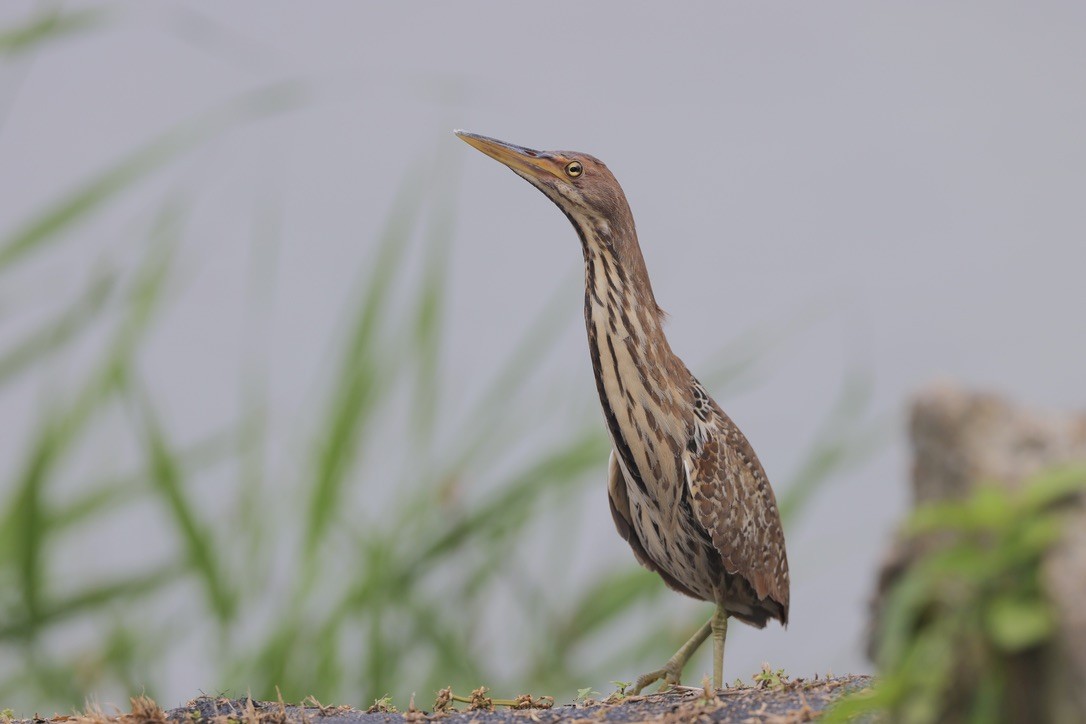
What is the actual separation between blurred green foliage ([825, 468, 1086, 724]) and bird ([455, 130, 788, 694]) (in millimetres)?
2311

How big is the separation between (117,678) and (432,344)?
2473mm

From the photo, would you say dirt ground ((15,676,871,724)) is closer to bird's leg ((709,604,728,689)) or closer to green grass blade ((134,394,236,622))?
bird's leg ((709,604,728,689))

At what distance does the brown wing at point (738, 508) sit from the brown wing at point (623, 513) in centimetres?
40

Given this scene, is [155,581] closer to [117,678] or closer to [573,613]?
[117,678]

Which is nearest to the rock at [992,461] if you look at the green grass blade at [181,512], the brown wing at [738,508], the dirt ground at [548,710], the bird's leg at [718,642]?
the dirt ground at [548,710]

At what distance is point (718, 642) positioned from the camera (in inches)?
175

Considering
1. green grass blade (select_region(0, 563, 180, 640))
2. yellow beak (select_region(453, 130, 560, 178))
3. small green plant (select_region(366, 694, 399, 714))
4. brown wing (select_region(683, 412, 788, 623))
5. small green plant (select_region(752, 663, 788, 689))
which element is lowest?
small green plant (select_region(752, 663, 788, 689))

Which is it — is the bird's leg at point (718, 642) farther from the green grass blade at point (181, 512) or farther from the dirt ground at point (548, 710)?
the green grass blade at point (181, 512)

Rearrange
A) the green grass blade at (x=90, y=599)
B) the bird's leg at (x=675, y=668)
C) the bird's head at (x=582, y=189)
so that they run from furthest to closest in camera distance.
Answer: the green grass blade at (x=90, y=599) → the bird's head at (x=582, y=189) → the bird's leg at (x=675, y=668)

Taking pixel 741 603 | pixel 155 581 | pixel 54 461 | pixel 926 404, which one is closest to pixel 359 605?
pixel 155 581

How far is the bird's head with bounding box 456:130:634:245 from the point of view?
4.43m

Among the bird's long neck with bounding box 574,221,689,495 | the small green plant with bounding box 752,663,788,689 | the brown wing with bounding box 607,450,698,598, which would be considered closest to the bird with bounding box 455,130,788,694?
the bird's long neck with bounding box 574,221,689,495

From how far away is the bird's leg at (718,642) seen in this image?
417cm

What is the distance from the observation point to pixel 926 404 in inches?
81.0
